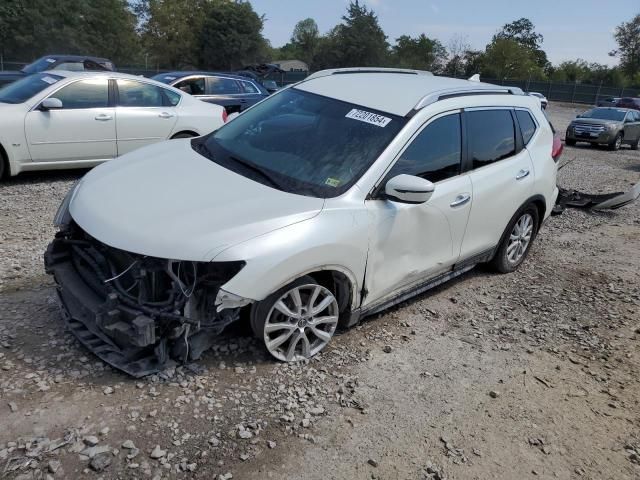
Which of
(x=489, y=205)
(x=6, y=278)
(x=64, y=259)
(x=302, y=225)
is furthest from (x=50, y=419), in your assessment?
(x=489, y=205)

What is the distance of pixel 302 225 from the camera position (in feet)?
10.4

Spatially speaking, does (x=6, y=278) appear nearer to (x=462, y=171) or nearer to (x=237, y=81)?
(x=462, y=171)

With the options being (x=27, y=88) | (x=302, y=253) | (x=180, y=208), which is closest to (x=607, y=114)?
(x=27, y=88)

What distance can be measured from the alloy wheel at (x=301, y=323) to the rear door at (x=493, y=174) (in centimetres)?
153

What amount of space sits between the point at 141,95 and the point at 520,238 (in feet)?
18.7

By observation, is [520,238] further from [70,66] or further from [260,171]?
[70,66]

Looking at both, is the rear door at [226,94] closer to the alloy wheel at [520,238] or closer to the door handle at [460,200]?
the alloy wheel at [520,238]

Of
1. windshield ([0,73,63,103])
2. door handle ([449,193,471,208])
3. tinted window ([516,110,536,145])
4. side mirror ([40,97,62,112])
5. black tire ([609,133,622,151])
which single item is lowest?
black tire ([609,133,622,151])

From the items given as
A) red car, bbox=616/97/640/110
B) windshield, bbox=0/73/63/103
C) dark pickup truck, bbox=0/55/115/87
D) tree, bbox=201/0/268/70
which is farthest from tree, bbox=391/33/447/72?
windshield, bbox=0/73/63/103

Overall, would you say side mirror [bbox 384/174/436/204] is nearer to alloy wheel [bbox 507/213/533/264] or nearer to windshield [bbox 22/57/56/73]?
alloy wheel [bbox 507/213/533/264]

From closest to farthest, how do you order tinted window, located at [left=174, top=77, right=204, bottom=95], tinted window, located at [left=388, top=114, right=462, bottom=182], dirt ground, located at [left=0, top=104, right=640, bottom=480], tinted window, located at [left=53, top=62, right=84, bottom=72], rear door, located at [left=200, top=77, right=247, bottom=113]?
dirt ground, located at [left=0, top=104, right=640, bottom=480] < tinted window, located at [left=388, top=114, right=462, bottom=182] < tinted window, located at [left=174, top=77, right=204, bottom=95] < rear door, located at [left=200, top=77, right=247, bottom=113] < tinted window, located at [left=53, top=62, right=84, bottom=72]

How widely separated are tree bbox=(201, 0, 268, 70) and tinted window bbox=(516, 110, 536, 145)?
54.4m

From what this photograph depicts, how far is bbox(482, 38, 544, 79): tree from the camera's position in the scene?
237 feet

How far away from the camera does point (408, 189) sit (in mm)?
3424
